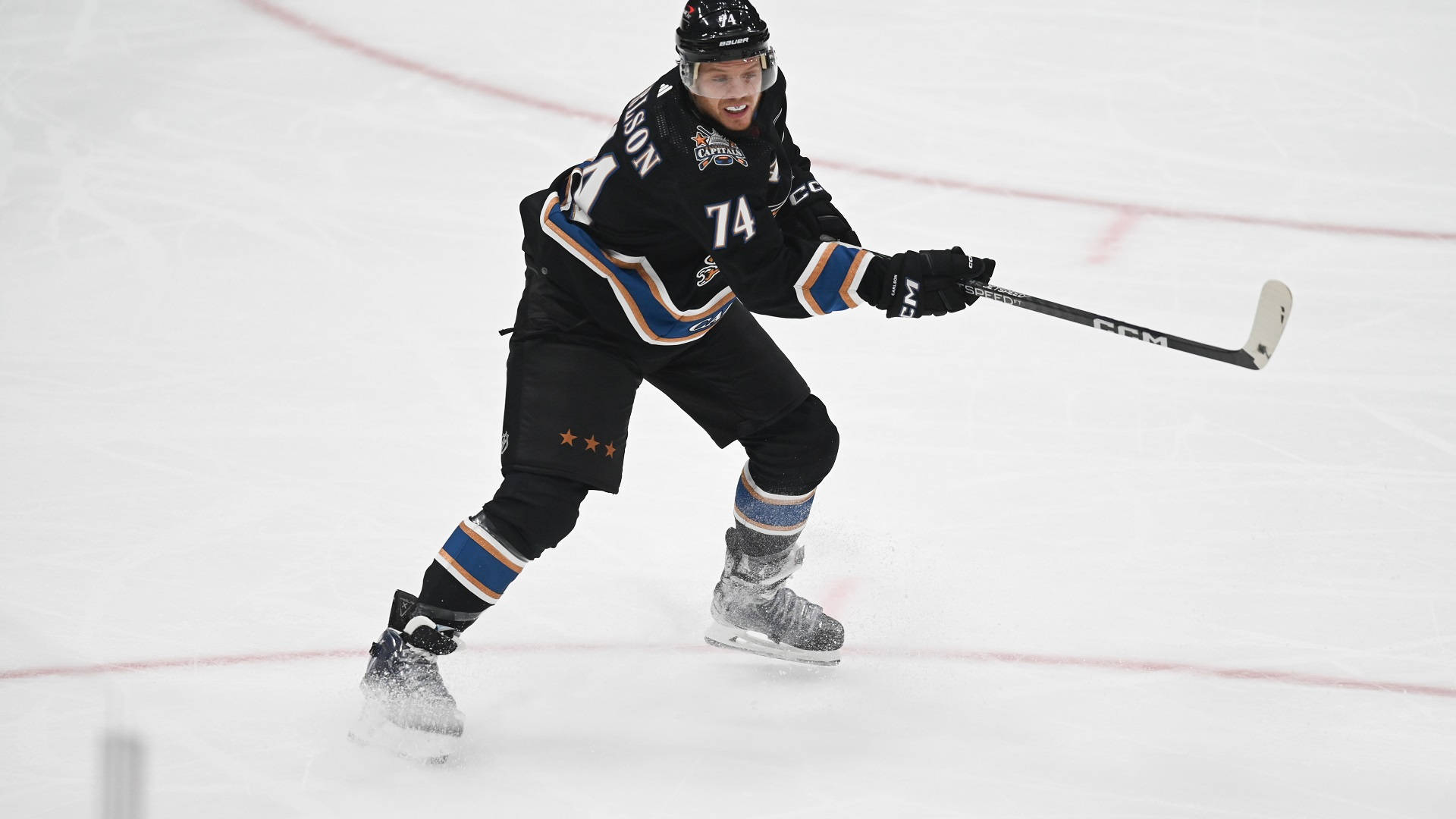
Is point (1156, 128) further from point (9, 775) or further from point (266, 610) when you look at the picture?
point (9, 775)

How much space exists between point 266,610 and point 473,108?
2.55m

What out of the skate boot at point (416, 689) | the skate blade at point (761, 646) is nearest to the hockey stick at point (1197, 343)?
the skate blade at point (761, 646)

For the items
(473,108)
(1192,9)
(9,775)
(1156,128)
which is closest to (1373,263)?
(1156,128)

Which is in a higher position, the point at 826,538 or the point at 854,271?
the point at 854,271

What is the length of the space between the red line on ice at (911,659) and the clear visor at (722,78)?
3.47ft

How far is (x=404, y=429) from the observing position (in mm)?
3584

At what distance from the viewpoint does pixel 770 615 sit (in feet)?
9.39

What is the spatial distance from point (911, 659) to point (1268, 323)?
0.85 m

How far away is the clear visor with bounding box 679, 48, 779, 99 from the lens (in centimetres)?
238

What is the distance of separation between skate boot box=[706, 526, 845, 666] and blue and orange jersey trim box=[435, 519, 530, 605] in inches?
22.2

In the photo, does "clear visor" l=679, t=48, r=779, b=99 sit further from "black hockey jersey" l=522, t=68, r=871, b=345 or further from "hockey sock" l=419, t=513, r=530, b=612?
"hockey sock" l=419, t=513, r=530, b=612

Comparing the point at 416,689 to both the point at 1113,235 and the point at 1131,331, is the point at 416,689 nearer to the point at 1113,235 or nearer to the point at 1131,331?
the point at 1131,331

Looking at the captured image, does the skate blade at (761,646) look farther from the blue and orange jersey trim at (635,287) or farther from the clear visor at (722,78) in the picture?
the clear visor at (722,78)

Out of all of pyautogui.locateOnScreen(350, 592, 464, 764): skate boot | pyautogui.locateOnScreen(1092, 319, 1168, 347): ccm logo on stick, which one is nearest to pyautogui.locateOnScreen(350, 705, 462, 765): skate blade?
pyautogui.locateOnScreen(350, 592, 464, 764): skate boot
